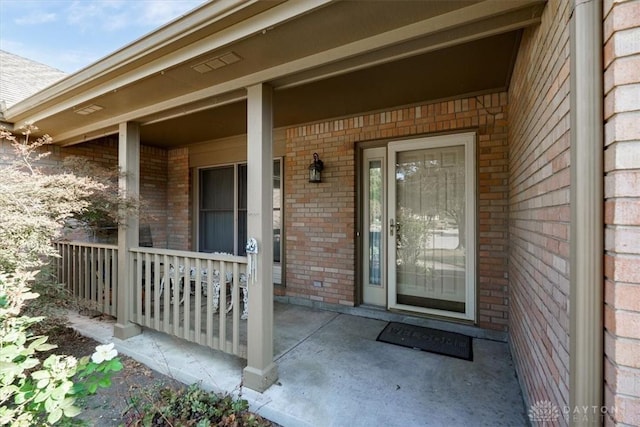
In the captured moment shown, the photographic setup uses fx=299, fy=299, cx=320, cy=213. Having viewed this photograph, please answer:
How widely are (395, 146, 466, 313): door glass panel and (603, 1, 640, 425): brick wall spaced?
2468 mm

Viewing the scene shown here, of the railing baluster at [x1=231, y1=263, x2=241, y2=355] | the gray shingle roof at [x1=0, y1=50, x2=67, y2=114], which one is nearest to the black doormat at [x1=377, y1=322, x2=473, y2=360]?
the railing baluster at [x1=231, y1=263, x2=241, y2=355]

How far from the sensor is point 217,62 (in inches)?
88.2

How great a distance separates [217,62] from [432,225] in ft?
8.96

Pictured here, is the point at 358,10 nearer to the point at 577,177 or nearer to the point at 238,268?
the point at 577,177

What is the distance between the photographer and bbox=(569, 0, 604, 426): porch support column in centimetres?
99

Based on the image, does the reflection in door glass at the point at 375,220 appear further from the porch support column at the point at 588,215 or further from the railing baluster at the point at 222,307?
the porch support column at the point at 588,215

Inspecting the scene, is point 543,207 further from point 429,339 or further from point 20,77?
point 20,77

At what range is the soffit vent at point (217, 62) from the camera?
215cm

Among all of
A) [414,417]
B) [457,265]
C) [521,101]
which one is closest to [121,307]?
[414,417]

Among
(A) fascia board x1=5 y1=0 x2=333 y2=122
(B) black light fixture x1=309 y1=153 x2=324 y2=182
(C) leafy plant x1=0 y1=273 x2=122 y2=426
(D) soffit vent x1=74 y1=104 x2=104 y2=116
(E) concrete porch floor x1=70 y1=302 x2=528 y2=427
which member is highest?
(A) fascia board x1=5 y1=0 x2=333 y2=122

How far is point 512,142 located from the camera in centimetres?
271

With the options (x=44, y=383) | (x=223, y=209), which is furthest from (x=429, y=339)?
(x=223, y=209)

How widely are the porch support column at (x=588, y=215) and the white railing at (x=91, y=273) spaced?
3.95m

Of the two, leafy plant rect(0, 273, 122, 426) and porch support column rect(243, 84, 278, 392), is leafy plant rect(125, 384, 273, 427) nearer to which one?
porch support column rect(243, 84, 278, 392)
